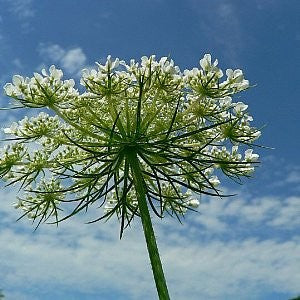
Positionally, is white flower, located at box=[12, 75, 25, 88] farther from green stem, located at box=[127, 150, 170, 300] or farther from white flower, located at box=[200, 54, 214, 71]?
white flower, located at box=[200, 54, 214, 71]

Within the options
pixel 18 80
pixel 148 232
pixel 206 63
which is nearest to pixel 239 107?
pixel 206 63

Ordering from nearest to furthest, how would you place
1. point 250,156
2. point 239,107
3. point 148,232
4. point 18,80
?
point 148,232
point 18,80
point 239,107
point 250,156

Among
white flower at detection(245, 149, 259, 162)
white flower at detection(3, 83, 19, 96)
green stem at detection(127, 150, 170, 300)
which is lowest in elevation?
green stem at detection(127, 150, 170, 300)

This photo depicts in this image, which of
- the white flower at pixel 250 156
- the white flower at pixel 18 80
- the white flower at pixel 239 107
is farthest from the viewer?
the white flower at pixel 250 156

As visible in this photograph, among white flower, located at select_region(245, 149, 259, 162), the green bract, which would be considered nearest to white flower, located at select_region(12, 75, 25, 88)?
the green bract

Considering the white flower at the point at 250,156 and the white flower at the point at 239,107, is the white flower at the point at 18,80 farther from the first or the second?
the white flower at the point at 250,156

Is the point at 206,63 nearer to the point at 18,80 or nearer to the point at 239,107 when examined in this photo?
the point at 239,107

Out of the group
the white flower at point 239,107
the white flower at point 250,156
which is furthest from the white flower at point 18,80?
the white flower at point 250,156

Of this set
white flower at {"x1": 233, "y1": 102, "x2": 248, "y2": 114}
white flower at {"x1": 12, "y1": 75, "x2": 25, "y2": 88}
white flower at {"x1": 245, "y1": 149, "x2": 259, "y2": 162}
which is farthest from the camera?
white flower at {"x1": 245, "y1": 149, "x2": 259, "y2": 162}

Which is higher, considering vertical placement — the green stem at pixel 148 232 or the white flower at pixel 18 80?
the white flower at pixel 18 80
